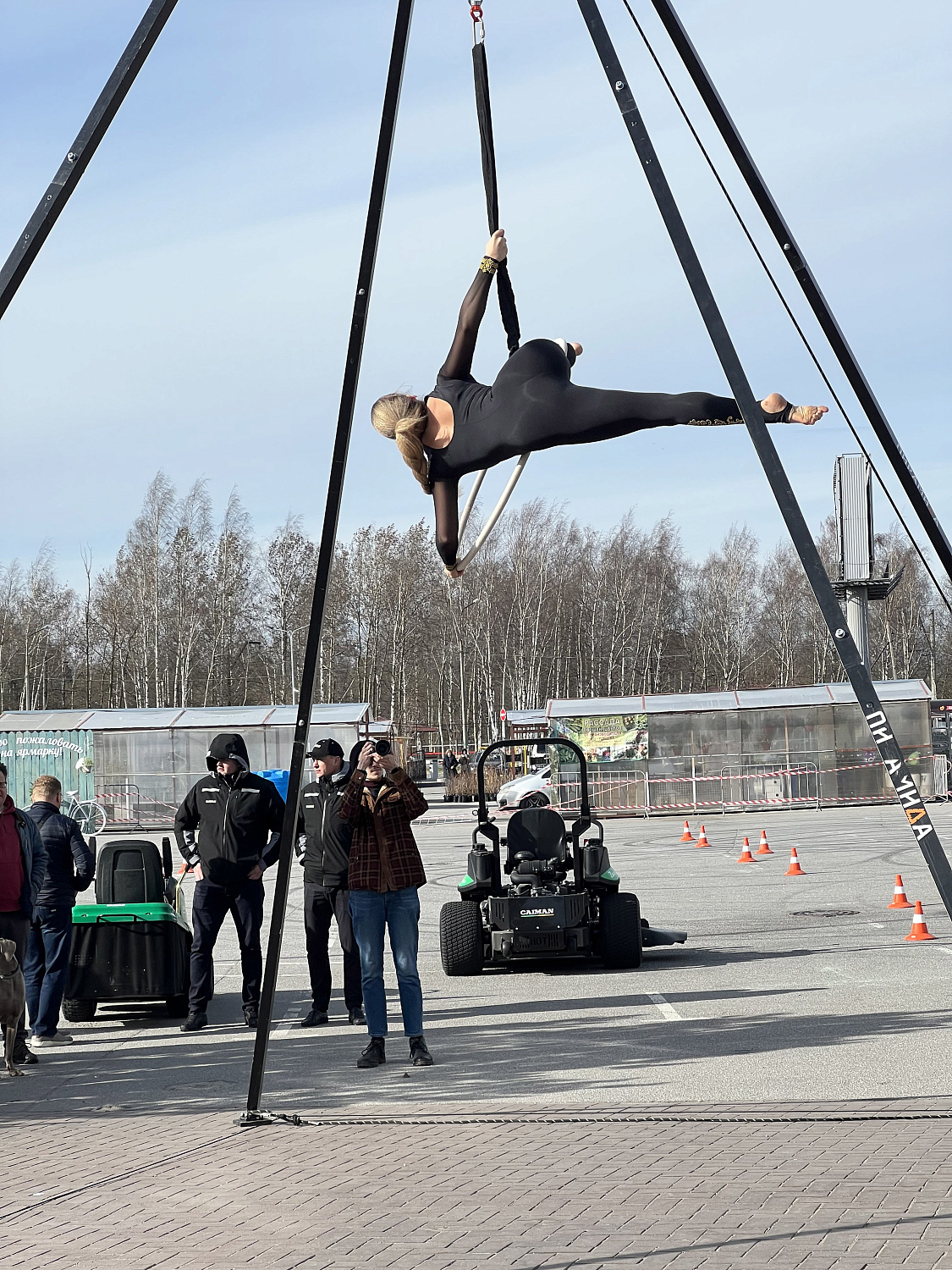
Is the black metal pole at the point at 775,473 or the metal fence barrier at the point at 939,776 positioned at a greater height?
the black metal pole at the point at 775,473

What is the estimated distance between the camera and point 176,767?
117ft

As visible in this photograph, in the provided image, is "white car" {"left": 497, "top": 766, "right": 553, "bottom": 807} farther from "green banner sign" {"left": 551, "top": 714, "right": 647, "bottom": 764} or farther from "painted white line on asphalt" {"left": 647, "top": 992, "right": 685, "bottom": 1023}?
"painted white line on asphalt" {"left": 647, "top": 992, "right": 685, "bottom": 1023}

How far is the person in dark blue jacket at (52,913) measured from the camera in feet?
30.7

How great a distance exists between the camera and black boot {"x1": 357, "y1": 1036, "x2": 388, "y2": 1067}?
8.07 metres

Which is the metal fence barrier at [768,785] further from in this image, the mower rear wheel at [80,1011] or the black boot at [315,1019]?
the mower rear wheel at [80,1011]

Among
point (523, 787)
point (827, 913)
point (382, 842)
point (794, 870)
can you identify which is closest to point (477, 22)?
point (382, 842)

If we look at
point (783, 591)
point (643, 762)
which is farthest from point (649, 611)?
point (643, 762)

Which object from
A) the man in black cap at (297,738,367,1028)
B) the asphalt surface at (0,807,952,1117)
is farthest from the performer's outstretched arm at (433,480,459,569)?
the man in black cap at (297,738,367,1028)

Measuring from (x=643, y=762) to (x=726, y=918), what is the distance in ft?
62.3

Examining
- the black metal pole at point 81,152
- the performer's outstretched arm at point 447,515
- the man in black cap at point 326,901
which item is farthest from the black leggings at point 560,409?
Answer: the man in black cap at point 326,901

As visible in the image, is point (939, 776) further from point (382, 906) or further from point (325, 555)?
point (325, 555)

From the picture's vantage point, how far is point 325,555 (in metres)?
6.84

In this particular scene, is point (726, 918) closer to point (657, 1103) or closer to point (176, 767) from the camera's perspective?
point (657, 1103)

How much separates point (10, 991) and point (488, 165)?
5.40 metres
